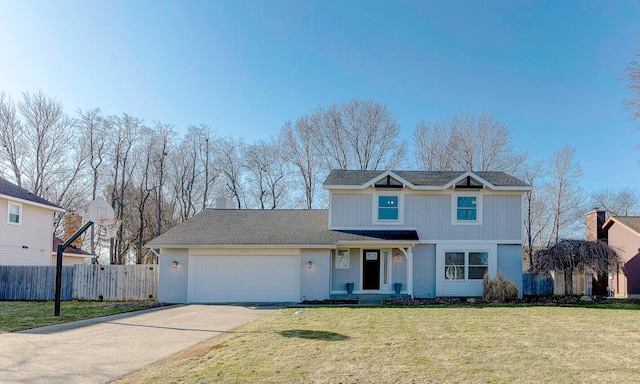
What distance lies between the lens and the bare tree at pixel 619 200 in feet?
145

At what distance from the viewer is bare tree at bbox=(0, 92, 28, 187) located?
1158 inches

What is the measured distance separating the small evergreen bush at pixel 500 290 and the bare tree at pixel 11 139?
96.6 ft

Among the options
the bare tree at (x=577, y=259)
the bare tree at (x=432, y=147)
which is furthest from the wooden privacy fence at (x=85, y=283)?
the bare tree at (x=432, y=147)

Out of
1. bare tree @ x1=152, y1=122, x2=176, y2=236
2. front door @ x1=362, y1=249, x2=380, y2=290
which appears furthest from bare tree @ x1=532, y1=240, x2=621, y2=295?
bare tree @ x1=152, y1=122, x2=176, y2=236

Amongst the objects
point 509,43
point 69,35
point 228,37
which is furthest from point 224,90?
point 509,43

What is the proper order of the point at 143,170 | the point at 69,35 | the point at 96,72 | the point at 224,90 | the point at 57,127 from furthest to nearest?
the point at 143,170 → the point at 57,127 → the point at 224,90 → the point at 96,72 → the point at 69,35

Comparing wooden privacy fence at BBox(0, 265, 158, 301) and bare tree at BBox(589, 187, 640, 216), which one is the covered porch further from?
bare tree at BBox(589, 187, 640, 216)

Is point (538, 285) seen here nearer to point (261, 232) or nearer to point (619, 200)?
point (261, 232)

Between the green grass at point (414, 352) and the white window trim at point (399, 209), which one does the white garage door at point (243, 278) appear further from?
the green grass at point (414, 352)

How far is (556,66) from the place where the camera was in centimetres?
2348

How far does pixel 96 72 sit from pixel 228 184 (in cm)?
1783

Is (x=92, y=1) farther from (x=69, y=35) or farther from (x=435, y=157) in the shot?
(x=435, y=157)

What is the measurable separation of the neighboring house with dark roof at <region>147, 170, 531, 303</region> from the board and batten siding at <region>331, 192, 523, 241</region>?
0.04 m

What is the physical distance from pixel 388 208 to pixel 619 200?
37551 mm
